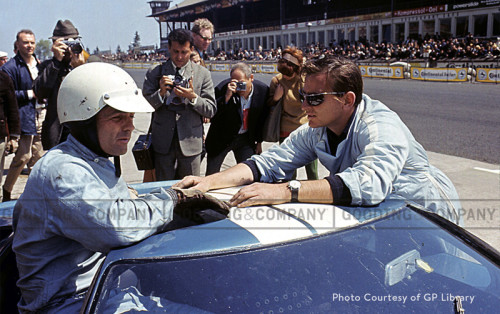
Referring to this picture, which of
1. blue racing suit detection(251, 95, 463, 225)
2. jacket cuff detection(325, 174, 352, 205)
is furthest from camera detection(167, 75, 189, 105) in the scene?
jacket cuff detection(325, 174, 352, 205)

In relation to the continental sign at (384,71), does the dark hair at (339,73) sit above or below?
above

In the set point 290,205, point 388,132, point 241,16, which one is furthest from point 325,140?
point 241,16

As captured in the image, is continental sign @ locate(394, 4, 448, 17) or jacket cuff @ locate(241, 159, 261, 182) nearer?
jacket cuff @ locate(241, 159, 261, 182)

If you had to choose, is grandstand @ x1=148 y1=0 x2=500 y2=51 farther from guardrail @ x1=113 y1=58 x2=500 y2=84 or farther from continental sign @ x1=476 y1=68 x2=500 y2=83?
continental sign @ x1=476 y1=68 x2=500 y2=83

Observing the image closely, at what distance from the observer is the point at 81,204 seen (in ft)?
5.67

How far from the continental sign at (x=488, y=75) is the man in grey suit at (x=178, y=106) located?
18.2 meters

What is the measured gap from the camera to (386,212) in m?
1.95

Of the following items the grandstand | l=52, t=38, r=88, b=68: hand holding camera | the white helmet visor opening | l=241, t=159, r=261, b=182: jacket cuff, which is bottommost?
l=241, t=159, r=261, b=182: jacket cuff

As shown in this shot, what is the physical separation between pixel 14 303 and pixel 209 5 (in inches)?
2829

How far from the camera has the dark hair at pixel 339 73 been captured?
7.89ft

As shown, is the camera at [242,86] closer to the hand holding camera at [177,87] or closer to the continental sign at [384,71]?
the hand holding camera at [177,87]

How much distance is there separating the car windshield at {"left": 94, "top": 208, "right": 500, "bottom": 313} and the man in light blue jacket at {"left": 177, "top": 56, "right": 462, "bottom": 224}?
1.36 feet

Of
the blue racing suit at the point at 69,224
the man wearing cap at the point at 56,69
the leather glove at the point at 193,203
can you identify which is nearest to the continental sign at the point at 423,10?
the man wearing cap at the point at 56,69

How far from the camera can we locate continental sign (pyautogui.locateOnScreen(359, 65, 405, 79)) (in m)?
23.8
